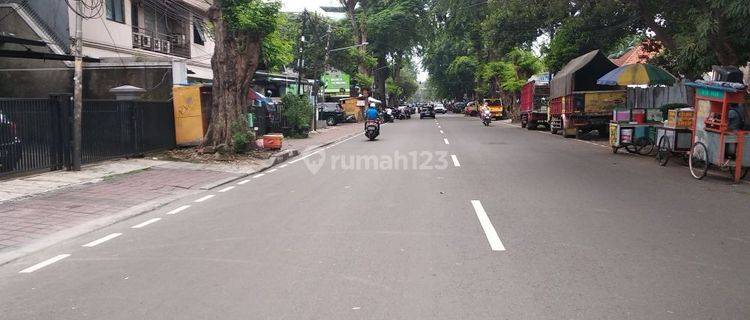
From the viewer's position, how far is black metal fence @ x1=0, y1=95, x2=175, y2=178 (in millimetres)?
11641

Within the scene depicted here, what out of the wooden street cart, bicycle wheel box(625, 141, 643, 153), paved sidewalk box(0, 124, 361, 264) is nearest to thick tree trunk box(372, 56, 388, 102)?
bicycle wheel box(625, 141, 643, 153)

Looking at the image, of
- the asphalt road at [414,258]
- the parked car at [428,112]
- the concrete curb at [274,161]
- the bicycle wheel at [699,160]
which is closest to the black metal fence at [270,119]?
the concrete curb at [274,161]

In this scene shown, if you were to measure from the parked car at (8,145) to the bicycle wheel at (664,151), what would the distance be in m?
14.2

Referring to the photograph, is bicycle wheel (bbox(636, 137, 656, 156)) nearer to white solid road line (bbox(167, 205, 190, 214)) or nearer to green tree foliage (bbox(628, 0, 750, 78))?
green tree foliage (bbox(628, 0, 750, 78))

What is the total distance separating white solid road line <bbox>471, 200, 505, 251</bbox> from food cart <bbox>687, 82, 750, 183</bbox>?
229 inches

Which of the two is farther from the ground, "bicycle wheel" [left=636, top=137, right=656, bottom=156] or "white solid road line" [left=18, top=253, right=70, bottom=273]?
"bicycle wheel" [left=636, top=137, right=656, bottom=156]

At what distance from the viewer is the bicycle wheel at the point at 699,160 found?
12.1m

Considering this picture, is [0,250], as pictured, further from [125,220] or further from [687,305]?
[687,305]

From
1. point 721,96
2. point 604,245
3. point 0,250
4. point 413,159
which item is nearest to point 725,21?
point 721,96

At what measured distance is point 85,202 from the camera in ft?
32.5

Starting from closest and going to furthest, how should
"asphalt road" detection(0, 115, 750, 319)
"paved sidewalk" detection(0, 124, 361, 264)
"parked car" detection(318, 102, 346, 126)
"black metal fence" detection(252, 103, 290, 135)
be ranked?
1. "asphalt road" detection(0, 115, 750, 319)
2. "paved sidewalk" detection(0, 124, 361, 264)
3. "black metal fence" detection(252, 103, 290, 135)
4. "parked car" detection(318, 102, 346, 126)

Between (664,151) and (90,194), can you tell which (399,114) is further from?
(90,194)

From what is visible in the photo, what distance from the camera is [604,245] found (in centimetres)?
646

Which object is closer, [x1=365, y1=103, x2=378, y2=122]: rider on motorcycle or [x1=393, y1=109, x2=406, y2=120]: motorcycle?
[x1=365, y1=103, x2=378, y2=122]: rider on motorcycle
